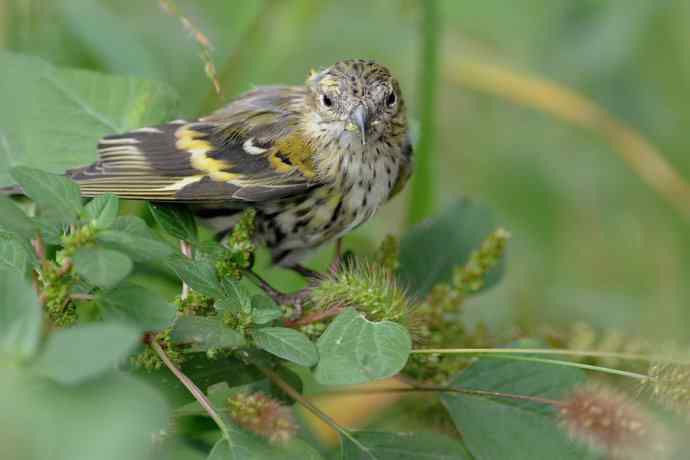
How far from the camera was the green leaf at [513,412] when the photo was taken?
172 centimetres

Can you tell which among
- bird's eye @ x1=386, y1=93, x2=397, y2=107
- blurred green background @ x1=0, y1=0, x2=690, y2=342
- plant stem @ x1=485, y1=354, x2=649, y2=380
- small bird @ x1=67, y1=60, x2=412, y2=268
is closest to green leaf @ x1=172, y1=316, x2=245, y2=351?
plant stem @ x1=485, y1=354, x2=649, y2=380

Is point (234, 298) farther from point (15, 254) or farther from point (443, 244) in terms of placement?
point (443, 244)

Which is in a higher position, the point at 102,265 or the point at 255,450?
the point at 102,265

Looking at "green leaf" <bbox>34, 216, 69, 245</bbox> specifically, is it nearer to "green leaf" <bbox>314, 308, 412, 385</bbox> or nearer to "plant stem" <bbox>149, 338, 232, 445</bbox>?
"plant stem" <bbox>149, 338, 232, 445</bbox>

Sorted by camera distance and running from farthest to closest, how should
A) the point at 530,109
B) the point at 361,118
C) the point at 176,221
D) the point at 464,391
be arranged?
1. the point at 530,109
2. the point at 361,118
3. the point at 176,221
4. the point at 464,391

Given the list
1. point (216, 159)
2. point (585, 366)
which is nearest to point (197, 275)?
point (585, 366)

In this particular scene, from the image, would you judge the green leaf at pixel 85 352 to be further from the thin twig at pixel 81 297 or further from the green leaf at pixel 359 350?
the green leaf at pixel 359 350

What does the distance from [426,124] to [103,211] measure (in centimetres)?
141

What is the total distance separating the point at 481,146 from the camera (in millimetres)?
4316

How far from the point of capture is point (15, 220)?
1.43 metres

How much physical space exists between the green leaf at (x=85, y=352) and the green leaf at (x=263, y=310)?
475 millimetres

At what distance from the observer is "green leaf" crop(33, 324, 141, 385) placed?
1.08m

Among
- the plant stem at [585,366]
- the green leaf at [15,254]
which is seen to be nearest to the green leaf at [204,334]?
the green leaf at [15,254]

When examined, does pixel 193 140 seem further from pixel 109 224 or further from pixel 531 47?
pixel 531 47
